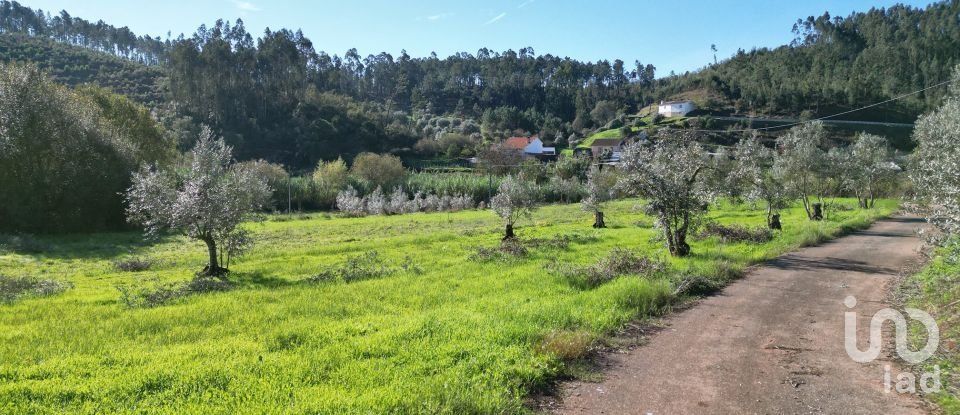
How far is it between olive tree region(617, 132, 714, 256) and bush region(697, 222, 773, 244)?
4.29 metres

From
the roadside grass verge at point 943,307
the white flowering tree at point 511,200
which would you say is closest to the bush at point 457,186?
the white flowering tree at point 511,200

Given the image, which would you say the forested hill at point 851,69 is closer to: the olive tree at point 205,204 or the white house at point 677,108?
the white house at point 677,108

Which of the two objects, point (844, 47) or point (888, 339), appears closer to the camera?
point (888, 339)

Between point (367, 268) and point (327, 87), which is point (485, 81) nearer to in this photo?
point (327, 87)

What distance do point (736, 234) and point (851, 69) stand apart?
431 feet

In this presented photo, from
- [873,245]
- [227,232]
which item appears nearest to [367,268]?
[227,232]

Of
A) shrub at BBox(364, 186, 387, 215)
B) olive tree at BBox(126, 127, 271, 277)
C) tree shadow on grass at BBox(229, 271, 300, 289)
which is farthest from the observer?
shrub at BBox(364, 186, 387, 215)

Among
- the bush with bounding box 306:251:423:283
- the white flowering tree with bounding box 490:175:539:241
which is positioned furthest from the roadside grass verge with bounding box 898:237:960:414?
the white flowering tree with bounding box 490:175:539:241

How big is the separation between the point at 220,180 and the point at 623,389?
782 inches

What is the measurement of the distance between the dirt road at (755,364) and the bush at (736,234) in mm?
9625

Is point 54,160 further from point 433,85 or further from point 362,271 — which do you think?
point 433,85

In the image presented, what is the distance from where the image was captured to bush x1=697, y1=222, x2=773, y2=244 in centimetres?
2627

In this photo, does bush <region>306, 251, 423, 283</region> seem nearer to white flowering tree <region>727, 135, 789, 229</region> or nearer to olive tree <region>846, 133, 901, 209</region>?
white flowering tree <region>727, 135, 789, 229</region>

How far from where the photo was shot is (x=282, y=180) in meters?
77.7
